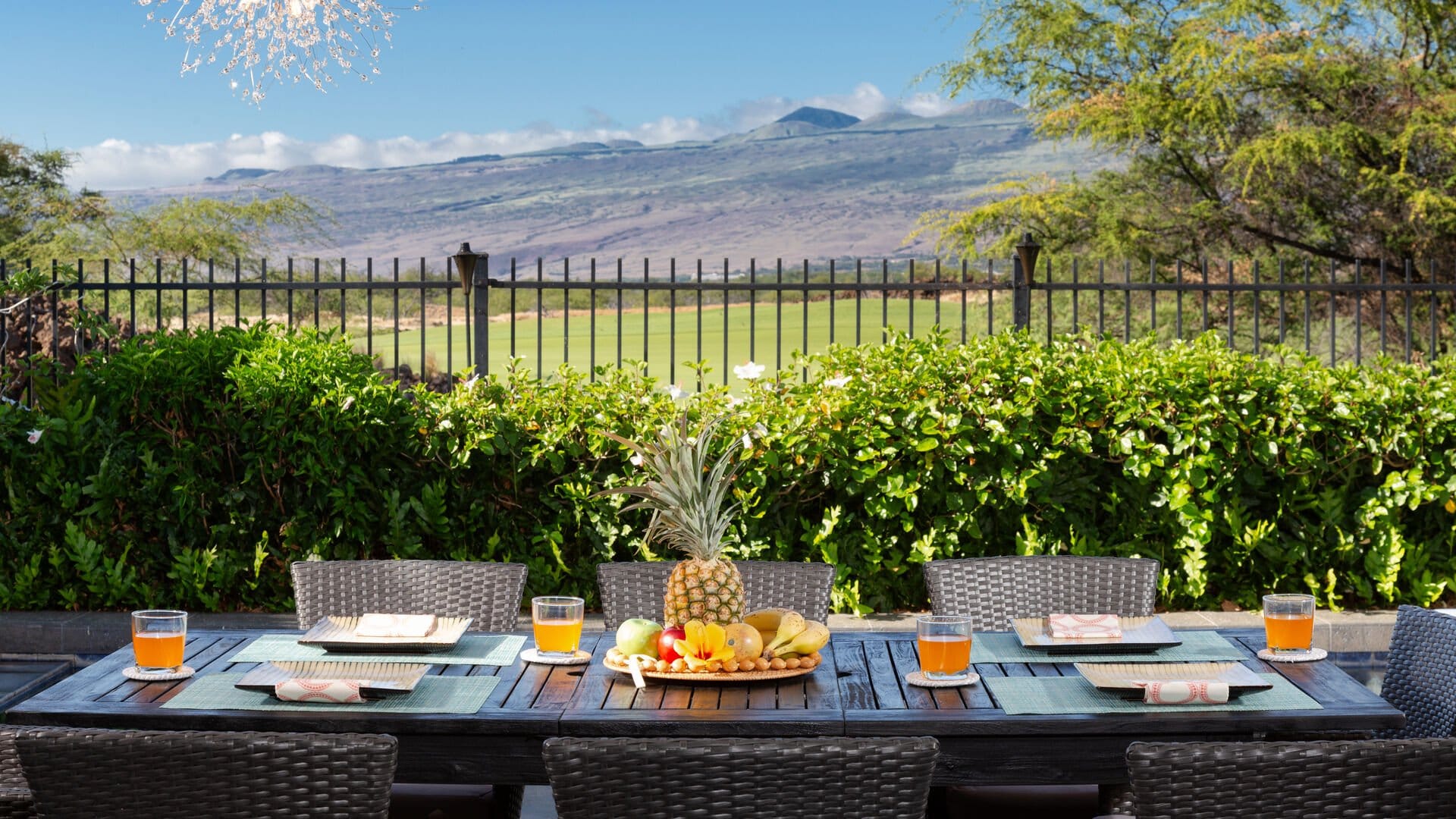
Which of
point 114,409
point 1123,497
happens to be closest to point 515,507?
point 114,409

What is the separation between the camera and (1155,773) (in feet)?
6.39

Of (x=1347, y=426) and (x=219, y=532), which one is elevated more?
(x=1347, y=426)

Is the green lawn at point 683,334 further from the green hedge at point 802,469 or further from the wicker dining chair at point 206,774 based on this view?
the wicker dining chair at point 206,774

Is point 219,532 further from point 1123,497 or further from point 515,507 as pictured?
point 1123,497

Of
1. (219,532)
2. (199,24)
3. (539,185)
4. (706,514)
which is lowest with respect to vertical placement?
(219,532)

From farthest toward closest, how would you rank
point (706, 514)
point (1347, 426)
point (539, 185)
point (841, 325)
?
1. point (539, 185)
2. point (841, 325)
3. point (1347, 426)
4. point (706, 514)

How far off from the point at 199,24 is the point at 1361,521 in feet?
19.4

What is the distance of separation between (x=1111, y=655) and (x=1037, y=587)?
798mm

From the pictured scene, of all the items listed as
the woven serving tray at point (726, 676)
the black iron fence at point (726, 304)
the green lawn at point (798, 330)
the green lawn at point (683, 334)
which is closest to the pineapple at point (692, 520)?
the woven serving tray at point (726, 676)

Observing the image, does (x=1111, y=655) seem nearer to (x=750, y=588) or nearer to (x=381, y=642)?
(x=750, y=588)

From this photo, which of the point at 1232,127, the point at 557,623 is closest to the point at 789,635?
the point at 557,623

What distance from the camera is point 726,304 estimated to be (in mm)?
6516

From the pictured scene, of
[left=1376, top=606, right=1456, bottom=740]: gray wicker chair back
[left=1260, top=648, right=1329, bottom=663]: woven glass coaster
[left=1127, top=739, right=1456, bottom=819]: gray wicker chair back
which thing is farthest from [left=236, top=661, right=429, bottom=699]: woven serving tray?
[left=1376, top=606, right=1456, bottom=740]: gray wicker chair back

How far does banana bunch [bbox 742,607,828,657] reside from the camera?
Answer: 2.86 meters
